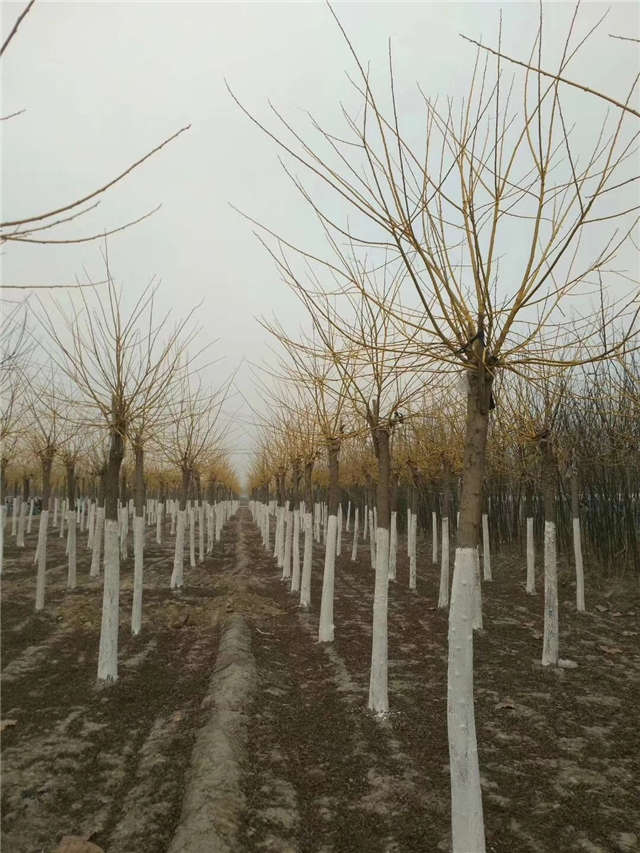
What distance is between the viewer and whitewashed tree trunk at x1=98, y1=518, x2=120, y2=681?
24.8 ft

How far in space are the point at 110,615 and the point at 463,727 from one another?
5.46m

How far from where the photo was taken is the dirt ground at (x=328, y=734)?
4270mm

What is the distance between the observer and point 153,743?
5.82 meters

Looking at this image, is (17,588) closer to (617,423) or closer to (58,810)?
(58,810)

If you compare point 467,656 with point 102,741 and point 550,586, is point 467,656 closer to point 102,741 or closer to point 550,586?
point 102,741

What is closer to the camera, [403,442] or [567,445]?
[567,445]

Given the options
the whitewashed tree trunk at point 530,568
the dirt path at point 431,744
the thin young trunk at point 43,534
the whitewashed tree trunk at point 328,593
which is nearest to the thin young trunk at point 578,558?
the dirt path at point 431,744

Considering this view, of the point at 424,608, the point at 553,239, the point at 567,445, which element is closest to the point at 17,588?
the point at 424,608

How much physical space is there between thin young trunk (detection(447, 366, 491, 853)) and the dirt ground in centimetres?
74

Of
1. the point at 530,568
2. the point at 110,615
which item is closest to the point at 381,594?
the point at 110,615

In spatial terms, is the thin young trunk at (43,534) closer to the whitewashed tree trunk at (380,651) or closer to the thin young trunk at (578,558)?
the whitewashed tree trunk at (380,651)

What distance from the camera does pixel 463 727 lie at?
3576mm

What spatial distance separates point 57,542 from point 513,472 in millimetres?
18644

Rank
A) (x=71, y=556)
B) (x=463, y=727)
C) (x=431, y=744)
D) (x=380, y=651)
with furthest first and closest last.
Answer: (x=71, y=556) → (x=380, y=651) → (x=431, y=744) → (x=463, y=727)
